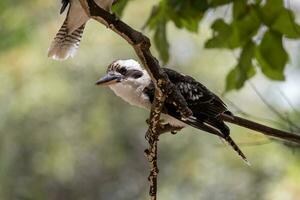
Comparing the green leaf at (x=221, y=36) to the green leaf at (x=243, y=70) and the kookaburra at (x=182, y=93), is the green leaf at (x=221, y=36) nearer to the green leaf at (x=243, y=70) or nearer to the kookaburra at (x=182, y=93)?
the green leaf at (x=243, y=70)

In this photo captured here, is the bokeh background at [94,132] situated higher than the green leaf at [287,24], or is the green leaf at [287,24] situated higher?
the bokeh background at [94,132]

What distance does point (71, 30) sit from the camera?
5.47 ft

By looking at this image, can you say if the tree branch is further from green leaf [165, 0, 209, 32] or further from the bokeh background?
the bokeh background

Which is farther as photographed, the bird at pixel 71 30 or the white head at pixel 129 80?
the bird at pixel 71 30

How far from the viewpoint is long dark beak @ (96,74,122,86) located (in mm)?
1127

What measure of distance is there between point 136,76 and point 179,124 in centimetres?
12

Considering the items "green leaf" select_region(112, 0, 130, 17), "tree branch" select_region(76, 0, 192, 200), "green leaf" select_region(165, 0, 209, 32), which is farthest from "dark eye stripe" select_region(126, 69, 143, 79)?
"green leaf" select_region(165, 0, 209, 32)

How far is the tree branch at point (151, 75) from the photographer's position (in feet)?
3.05

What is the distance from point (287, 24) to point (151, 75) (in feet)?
1.90

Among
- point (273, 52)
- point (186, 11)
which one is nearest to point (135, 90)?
point (273, 52)

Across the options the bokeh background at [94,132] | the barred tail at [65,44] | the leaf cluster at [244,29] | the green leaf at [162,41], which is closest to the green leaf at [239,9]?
the leaf cluster at [244,29]

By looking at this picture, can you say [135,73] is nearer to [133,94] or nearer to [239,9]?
[133,94]

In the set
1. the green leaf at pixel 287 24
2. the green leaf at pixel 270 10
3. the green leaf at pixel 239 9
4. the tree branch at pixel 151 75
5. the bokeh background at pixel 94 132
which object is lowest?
the tree branch at pixel 151 75

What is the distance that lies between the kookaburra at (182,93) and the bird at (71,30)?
15.6 inches
